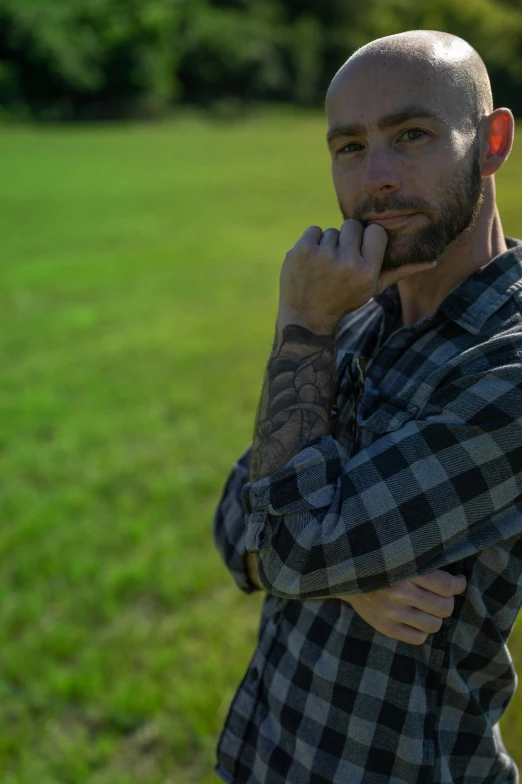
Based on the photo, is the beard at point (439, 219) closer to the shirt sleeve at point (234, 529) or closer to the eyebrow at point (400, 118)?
the eyebrow at point (400, 118)

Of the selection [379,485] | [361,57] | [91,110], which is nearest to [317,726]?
[379,485]

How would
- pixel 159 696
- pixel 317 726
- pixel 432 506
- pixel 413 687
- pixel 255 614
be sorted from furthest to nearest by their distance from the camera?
pixel 255 614, pixel 159 696, pixel 317 726, pixel 413 687, pixel 432 506

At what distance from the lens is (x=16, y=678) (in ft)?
11.4

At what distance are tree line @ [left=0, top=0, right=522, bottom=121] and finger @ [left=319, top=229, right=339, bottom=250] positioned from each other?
43.6m

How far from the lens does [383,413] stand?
1599 millimetres

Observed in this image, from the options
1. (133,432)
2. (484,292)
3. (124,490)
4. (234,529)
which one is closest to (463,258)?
(484,292)

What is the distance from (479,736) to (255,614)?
2.41 metres

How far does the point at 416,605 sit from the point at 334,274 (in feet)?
2.21

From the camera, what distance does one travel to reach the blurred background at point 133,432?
328 centimetres

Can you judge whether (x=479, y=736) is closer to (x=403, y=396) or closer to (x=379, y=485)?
(x=379, y=485)

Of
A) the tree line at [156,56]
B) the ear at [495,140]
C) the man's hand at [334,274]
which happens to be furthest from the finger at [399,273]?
the tree line at [156,56]

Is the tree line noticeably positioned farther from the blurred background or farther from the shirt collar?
the shirt collar

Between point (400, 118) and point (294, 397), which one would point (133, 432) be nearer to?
point (294, 397)

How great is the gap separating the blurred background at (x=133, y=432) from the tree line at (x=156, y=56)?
2694cm
